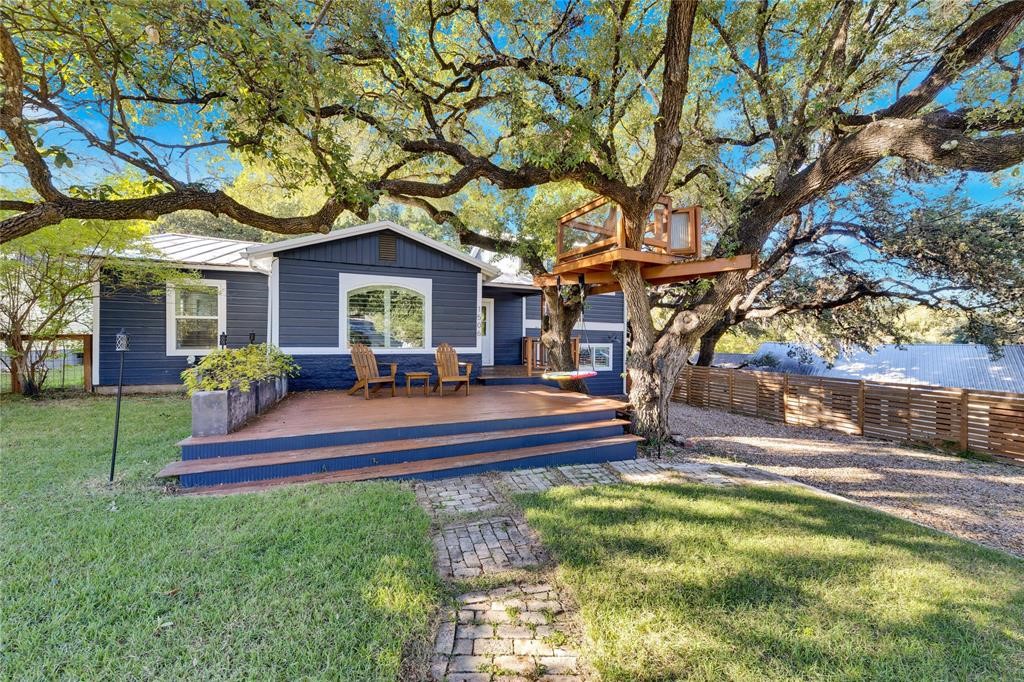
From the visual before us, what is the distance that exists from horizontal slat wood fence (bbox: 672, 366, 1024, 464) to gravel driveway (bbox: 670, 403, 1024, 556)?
40cm

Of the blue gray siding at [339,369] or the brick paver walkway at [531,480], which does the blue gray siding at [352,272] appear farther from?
the brick paver walkway at [531,480]

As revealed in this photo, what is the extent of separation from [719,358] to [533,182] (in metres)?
17.2

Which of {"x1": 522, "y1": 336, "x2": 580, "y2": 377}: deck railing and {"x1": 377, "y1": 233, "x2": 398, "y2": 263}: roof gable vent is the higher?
{"x1": 377, "y1": 233, "x2": 398, "y2": 263}: roof gable vent

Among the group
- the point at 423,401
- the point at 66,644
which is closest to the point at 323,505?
the point at 66,644

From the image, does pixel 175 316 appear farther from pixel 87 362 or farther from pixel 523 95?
pixel 523 95

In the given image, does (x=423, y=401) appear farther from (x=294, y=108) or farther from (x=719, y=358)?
(x=719, y=358)

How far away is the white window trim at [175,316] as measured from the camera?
9201 millimetres

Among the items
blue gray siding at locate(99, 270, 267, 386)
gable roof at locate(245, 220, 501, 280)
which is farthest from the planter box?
blue gray siding at locate(99, 270, 267, 386)

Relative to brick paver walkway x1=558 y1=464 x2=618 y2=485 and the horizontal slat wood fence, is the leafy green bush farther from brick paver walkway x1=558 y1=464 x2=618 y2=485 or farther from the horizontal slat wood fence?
the horizontal slat wood fence

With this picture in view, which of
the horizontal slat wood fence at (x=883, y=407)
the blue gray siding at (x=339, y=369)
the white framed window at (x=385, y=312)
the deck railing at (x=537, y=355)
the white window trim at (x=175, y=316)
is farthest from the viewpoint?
the deck railing at (x=537, y=355)

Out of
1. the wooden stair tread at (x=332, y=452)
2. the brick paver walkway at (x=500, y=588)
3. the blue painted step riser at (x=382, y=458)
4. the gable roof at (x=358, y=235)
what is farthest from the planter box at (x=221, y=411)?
the gable roof at (x=358, y=235)

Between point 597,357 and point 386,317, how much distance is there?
301 inches

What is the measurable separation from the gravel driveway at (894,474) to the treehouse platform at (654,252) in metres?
2.92

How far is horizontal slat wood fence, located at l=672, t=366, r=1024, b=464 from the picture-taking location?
6902 mm
